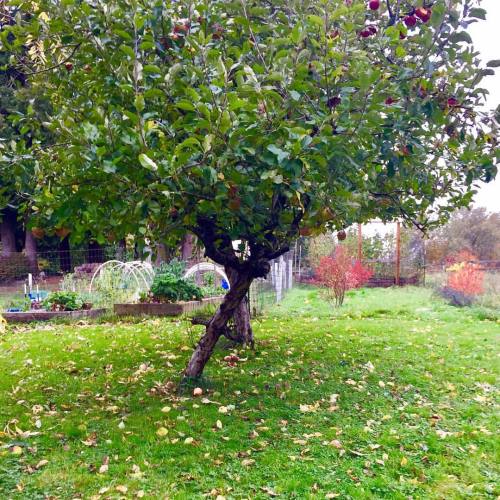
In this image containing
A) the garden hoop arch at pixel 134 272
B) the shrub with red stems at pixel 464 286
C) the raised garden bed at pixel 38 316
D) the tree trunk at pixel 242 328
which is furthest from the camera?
the shrub with red stems at pixel 464 286

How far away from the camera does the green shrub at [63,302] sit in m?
8.27

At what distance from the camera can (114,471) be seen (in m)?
2.62

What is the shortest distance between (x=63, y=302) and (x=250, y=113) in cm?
686

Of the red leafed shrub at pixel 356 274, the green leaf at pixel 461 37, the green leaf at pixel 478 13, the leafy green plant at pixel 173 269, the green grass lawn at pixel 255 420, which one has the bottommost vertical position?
the green grass lawn at pixel 255 420

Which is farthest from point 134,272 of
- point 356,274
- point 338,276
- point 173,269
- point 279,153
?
point 279,153

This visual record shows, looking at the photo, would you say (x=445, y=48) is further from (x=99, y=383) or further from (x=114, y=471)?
(x=99, y=383)

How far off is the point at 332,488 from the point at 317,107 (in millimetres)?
2047

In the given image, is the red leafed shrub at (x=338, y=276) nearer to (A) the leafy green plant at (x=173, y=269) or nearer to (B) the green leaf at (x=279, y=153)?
(A) the leafy green plant at (x=173, y=269)

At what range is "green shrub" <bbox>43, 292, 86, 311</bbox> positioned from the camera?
8.27m

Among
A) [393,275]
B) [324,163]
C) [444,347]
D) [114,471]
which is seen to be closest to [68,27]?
[324,163]

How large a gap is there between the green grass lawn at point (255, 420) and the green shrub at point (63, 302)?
2.37 meters

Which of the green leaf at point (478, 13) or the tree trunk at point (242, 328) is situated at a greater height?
the green leaf at point (478, 13)

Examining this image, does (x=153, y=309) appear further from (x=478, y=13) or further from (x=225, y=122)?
(x=478, y=13)

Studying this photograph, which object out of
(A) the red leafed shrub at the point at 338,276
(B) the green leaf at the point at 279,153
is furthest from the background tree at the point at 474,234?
(B) the green leaf at the point at 279,153
